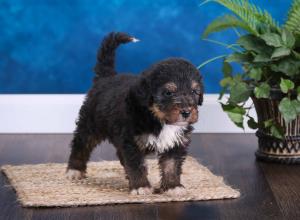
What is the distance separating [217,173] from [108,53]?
87 cm

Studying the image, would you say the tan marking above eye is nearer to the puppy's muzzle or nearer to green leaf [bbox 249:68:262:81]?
the puppy's muzzle

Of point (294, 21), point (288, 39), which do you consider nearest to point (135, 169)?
point (288, 39)

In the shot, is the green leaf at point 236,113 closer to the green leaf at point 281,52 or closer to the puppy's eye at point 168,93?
the green leaf at point 281,52

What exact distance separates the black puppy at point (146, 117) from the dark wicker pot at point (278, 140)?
3.02 ft

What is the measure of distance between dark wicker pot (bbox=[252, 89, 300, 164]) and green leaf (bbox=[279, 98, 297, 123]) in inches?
7.3

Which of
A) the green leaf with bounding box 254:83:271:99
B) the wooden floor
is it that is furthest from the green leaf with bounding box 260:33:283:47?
the wooden floor

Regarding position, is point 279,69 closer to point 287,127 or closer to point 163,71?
point 287,127

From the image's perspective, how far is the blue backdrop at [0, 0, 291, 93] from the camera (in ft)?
16.5

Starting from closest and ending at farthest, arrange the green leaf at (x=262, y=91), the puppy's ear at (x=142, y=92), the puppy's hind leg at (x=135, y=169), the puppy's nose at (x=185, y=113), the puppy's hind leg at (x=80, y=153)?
1. the puppy's nose at (x=185, y=113)
2. the puppy's ear at (x=142, y=92)
3. the puppy's hind leg at (x=135, y=169)
4. the puppy's hind leg at (x=80, y=153)
5. the green leaf at (x=262, y=91)

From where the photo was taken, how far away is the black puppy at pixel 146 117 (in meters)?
3.22

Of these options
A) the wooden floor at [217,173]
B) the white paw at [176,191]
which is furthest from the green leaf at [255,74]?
the white paw at [176,191]

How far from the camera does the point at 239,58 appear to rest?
13.6 feet

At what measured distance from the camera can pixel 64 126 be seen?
5289 mm

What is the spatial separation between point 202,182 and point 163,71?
0.76 m
